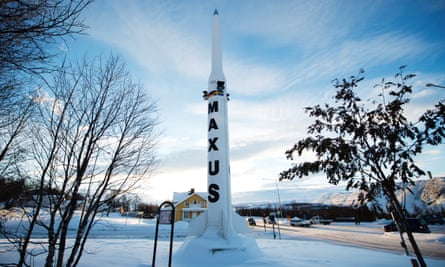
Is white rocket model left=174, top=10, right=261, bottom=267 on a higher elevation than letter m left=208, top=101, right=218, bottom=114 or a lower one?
lower

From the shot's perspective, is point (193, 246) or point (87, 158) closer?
point (87, 158)

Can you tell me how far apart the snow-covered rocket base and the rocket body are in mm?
490

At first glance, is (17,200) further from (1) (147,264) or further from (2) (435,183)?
(2) (435,183)

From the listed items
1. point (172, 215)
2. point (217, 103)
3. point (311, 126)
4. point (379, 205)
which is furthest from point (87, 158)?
point (217, 103)

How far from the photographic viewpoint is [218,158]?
1138 centimetres

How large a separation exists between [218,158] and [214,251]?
414cm

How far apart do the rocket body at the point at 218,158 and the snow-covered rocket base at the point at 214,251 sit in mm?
490

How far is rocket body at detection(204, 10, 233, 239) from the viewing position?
34.6ft

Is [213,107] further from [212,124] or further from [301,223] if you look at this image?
[301,223]

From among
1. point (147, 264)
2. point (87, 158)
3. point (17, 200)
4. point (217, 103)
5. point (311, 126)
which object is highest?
point (217, 103)

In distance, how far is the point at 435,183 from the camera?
4047 cm

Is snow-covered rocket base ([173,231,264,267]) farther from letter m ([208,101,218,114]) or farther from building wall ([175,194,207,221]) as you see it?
building wall ([175,194,207,221])

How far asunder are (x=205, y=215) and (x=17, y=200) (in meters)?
7.85

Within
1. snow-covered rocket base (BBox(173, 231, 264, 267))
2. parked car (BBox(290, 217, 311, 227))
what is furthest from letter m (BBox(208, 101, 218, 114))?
parked car (BBox(290, 217, 311, 227))
